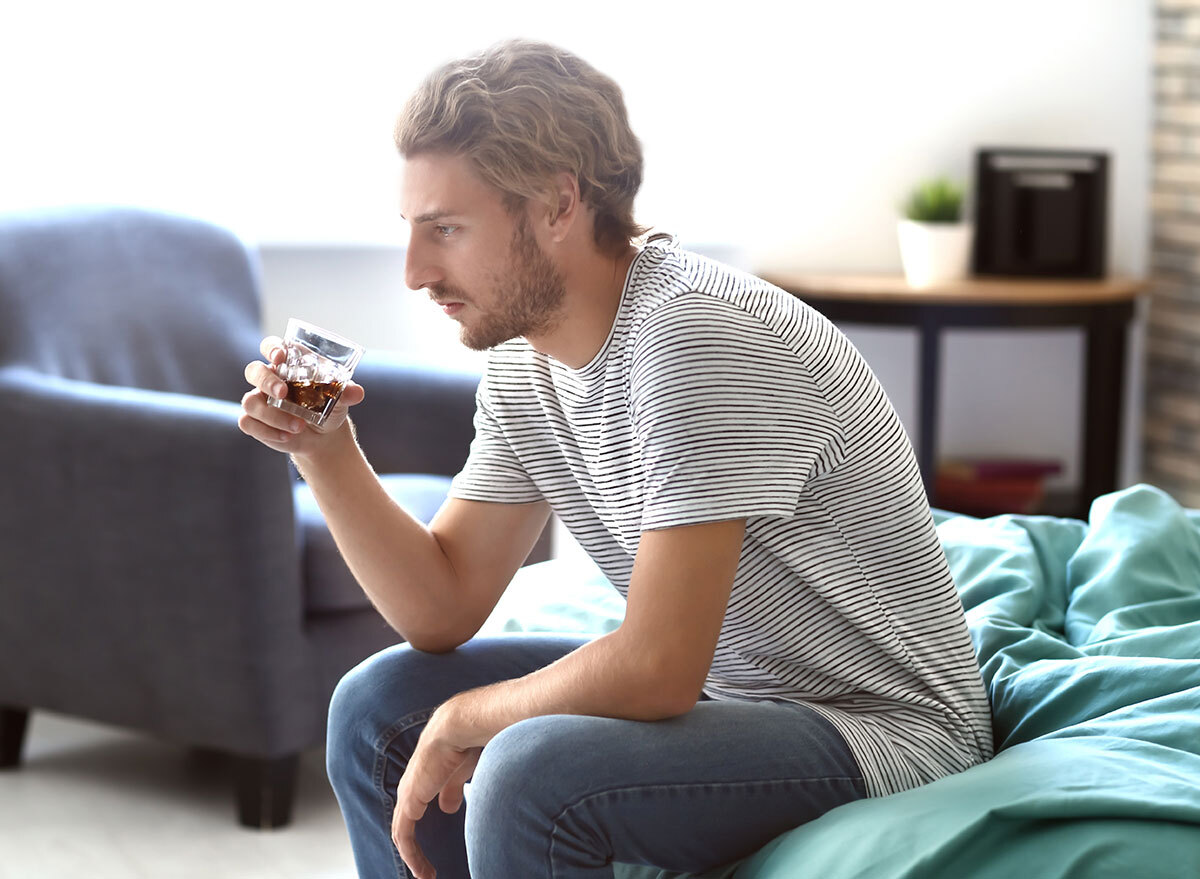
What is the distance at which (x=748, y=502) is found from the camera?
4.03 ft

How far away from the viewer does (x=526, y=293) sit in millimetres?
1352

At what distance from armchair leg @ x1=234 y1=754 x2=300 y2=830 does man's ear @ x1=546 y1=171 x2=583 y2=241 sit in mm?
1180

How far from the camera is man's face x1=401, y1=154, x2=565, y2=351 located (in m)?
1.34

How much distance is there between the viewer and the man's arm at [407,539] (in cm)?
146

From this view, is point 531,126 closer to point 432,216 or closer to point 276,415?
point 432,216

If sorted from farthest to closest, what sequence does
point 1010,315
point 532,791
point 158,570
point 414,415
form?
point 1010,315
point 414,415
point 158,570
point 532,791

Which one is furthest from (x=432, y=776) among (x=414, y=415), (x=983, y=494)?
(x=983, y=494)

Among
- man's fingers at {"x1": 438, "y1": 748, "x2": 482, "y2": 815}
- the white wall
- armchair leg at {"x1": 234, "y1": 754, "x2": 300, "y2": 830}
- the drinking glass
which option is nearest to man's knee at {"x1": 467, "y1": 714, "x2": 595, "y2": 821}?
man's fingers at {"x1": 438, "y1": 748, "x2": 482, "y2": 815}

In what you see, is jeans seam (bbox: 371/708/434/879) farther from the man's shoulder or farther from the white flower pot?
the white flower pot

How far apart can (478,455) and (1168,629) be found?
718 mm

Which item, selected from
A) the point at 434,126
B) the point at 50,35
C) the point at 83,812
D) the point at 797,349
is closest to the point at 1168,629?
the point at 797,349

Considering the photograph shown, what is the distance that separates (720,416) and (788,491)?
86mm

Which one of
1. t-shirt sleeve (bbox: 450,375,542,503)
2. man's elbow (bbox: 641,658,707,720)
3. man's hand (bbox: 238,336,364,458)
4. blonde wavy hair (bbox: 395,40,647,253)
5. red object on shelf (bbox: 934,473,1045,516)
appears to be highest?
blonde wavy hair (bbox: 395,40,647,253)

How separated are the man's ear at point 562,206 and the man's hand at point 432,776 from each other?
43 cm
